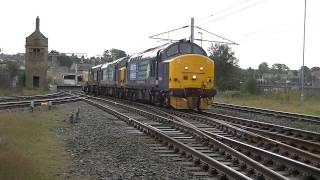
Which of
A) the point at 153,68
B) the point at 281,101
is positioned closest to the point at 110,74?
the point at 281,101

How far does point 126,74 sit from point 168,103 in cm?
1106

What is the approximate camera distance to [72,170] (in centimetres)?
1016

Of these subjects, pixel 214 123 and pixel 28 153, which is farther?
pixel 214 123

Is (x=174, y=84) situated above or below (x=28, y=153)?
above

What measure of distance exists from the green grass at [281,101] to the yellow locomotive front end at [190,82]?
627 centimetres

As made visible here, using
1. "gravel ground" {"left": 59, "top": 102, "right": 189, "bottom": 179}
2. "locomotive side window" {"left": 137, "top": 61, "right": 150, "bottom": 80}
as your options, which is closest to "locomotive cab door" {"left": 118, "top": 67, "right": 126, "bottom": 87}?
"locomotive side window" {"left": 137, "top": 61, "right": 150, "bottom": 80}

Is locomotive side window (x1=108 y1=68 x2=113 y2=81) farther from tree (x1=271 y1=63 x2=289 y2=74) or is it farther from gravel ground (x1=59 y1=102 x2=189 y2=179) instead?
tree (x1=271 y1=63 x2=289 y2=74)

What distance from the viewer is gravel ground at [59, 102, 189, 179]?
986 centimetres

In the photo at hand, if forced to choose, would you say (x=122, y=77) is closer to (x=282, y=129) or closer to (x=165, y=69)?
(x=165, y=69)

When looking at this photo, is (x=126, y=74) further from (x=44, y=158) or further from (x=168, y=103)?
(x=44, y=158)

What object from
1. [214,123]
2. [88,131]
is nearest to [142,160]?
[88,131]

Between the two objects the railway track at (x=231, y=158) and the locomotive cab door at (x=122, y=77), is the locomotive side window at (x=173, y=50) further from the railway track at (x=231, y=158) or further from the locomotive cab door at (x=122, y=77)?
the locomotive cab door at (x=122, y=77)

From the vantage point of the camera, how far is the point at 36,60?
82062mm

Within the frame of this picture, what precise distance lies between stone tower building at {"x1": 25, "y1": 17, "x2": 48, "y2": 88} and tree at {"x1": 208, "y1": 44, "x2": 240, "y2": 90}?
86.4 feet
